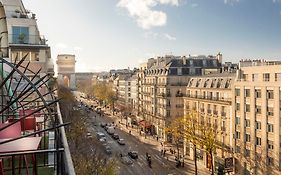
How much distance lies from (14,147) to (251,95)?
41067 mm

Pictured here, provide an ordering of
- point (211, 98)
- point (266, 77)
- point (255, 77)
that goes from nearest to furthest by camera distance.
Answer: point (266, 77) < point (255, 77) < point (211, 98)

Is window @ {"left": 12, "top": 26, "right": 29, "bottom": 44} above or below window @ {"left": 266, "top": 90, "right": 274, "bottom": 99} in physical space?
above

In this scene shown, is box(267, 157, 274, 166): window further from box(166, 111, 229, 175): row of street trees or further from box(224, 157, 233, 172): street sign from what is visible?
box(166, 111, 229, 175): row of street trees

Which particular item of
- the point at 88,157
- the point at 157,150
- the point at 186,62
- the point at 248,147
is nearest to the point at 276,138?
the point at 248,147

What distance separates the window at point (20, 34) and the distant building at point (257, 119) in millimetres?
27327

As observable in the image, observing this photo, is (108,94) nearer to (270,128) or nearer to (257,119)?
(257,119)

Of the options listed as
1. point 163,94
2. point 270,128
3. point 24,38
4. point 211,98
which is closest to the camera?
point 24,38

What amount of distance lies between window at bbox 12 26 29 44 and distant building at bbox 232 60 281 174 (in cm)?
2733

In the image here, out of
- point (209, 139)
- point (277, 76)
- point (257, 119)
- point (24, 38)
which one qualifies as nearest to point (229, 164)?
point (209, 139)

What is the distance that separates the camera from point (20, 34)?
3192 cm

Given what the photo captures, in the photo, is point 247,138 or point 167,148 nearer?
point 247,138

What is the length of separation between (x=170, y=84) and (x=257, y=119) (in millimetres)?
27816

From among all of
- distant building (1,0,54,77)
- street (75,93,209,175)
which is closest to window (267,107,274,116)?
street (75,93,209,175)

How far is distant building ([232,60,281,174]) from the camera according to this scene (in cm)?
4009
